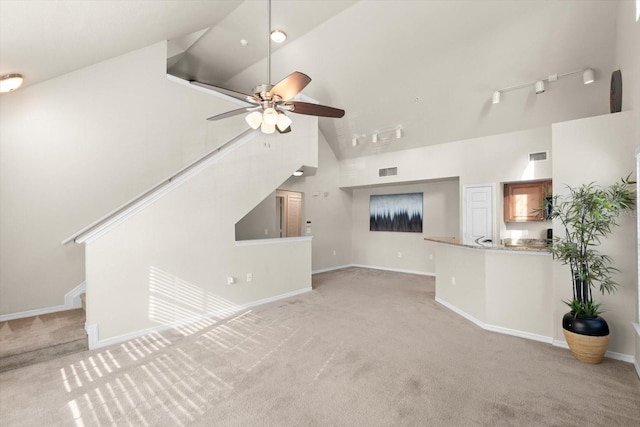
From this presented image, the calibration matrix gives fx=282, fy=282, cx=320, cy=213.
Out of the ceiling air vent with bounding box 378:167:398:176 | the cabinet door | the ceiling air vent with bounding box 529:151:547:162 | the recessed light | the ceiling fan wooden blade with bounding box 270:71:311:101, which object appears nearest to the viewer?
the ceiling fan wooden blade with bounding box 270:71:311:101

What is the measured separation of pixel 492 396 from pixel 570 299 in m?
1.68

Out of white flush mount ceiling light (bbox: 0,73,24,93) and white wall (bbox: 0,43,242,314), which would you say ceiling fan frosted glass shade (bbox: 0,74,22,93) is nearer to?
white flush mount ceiling light (bbox: 0,73,24,93)

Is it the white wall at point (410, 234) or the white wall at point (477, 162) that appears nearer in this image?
the white wall at point (477, 162)

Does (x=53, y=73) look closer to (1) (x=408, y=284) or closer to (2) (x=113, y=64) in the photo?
(2) (x=113, y=64)

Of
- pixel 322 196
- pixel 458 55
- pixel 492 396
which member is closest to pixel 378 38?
pixel 458 55

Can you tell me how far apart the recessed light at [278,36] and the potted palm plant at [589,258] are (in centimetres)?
451

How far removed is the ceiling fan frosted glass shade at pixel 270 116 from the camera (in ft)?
9.25

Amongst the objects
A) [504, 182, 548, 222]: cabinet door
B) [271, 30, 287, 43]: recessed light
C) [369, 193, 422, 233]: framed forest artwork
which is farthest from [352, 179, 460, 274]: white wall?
[271, 30, 287, 43]: recessed light

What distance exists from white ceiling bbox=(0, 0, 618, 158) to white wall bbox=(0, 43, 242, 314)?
0.33 meters

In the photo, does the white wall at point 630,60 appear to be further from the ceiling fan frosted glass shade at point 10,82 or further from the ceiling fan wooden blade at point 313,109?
the ceiling fan frosted glass shade at point 10,82

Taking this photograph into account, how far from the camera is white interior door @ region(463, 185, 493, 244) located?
5.62 meters

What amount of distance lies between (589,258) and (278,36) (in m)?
5.08

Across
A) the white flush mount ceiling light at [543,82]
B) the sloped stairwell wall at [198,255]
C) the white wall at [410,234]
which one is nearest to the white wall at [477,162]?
the white wall at [410,234]

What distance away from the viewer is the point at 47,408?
210cm
